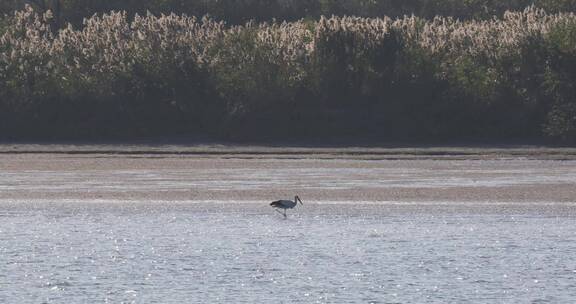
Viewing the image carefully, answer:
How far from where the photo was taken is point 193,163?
33531mm

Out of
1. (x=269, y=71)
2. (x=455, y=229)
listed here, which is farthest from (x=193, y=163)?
(x=455, y=229)

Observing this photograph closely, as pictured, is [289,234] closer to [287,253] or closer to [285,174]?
[287,253]

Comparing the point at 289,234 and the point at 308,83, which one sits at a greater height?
the point at 308,83

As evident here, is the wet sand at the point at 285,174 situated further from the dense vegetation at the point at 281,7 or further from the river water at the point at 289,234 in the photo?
the dense vegetation at the point at 281,7

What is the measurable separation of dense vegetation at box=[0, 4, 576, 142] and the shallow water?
13.1 metres

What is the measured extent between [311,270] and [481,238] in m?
3.75

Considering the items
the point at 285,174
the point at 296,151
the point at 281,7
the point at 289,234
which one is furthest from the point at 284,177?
the point at 281,7

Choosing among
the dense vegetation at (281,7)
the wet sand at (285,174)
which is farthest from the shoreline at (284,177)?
the dense vegetation at (281,7)

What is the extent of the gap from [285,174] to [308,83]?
30.1 feet

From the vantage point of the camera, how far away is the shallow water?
1642 cm

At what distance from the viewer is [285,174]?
100 ft

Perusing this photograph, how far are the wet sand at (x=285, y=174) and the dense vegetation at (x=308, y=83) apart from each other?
212cm

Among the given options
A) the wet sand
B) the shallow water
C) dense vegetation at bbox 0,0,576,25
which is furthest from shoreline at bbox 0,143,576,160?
dense vegetation at bbox 0,0,576,25

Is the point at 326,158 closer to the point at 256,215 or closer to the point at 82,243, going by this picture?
the point at 256,215
